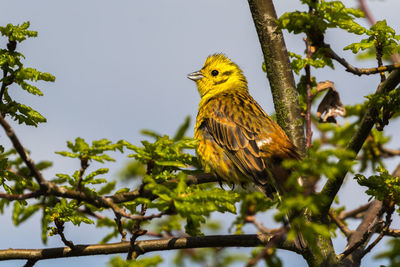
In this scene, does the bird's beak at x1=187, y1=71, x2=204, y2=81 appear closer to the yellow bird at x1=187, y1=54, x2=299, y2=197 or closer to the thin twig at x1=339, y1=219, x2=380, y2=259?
the yellow bird at x1=187, y1=54, x2=299, y2=197

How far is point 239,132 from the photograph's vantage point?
6270 mm

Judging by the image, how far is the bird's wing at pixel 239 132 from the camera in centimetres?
580

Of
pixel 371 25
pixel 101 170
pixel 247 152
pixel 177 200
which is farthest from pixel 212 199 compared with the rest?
pixel 247 152

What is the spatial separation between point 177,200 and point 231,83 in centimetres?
464

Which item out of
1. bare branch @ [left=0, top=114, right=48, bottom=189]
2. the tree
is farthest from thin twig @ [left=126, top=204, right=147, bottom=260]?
bare branch @ [left=0, top=114, right=48, bottom=189]

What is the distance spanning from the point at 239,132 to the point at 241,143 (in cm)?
19

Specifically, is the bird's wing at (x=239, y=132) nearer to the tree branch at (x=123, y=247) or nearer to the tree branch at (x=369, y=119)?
the tree branch at (x=123, y=247)

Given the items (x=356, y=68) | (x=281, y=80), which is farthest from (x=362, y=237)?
(x=356, y=68)

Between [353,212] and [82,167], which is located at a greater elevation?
[353,212]

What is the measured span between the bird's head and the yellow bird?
689mm

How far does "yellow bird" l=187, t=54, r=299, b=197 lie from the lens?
5.77 m

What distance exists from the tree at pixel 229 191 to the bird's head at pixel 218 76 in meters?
Answer: 2.08

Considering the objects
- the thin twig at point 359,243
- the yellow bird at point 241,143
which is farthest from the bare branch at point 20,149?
the thin twig at point 359,243

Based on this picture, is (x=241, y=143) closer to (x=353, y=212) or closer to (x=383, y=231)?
(x=383, y=231)
